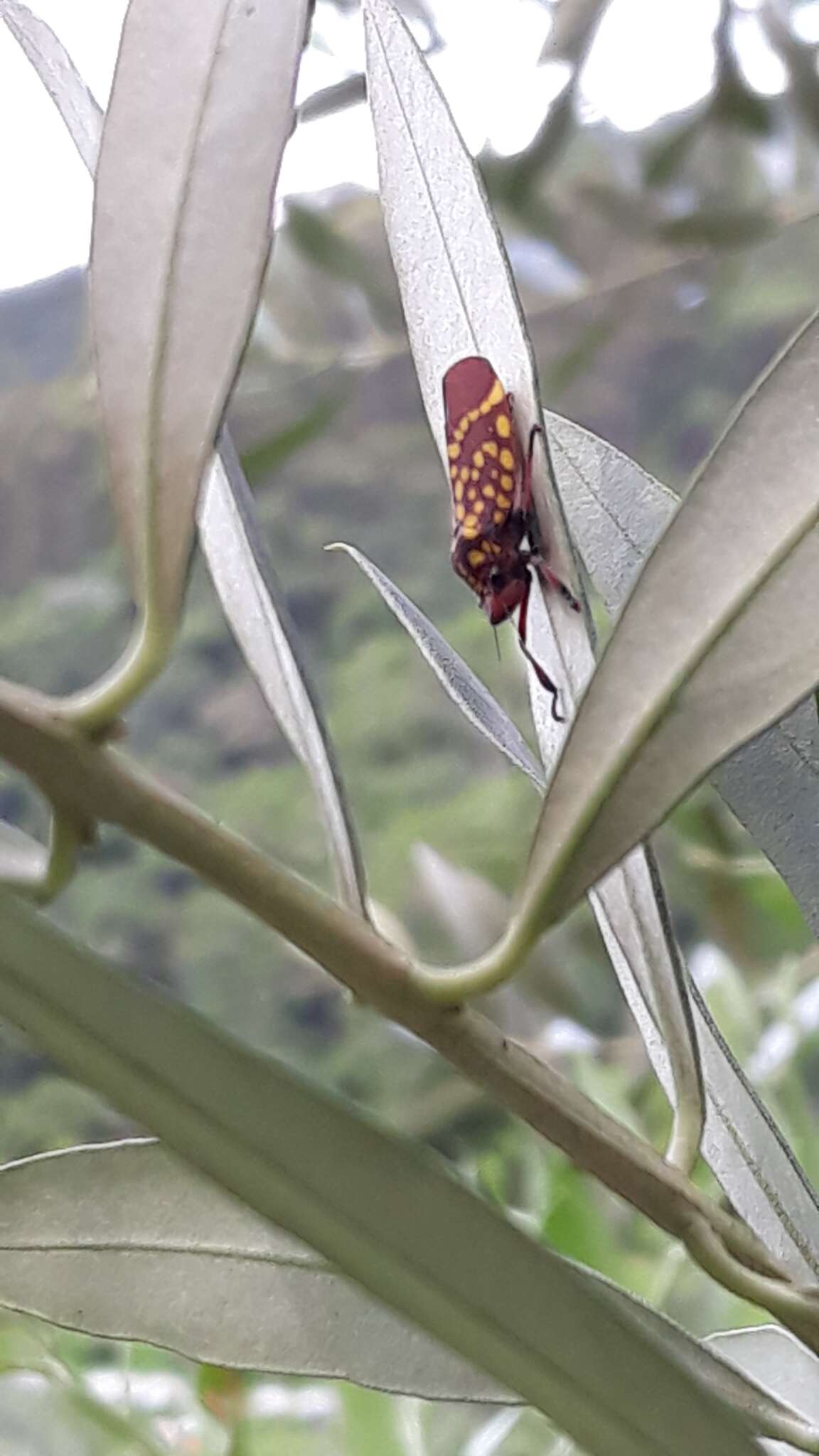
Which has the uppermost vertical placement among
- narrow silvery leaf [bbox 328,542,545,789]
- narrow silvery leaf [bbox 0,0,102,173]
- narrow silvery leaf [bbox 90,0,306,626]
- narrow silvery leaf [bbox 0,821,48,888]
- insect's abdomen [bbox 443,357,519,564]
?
narrow silvery leaf [bbox 0,0,102,173]

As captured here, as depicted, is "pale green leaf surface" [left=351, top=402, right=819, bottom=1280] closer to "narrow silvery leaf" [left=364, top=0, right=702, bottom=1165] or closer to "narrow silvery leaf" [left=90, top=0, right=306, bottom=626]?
"narrow silvery leaf" [left=364, top=0, right=702, bottom=1165]

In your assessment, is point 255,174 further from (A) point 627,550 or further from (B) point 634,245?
(B) point 634,245

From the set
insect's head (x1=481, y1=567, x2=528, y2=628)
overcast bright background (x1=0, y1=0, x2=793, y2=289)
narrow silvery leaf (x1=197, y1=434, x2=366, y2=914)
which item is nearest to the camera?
narrow silvery leaf (x1=197, y1=434, x2=366, y2=914)

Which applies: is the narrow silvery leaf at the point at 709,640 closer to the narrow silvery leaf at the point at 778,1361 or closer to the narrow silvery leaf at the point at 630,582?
the narrow silvery leaf at the point at 630,582

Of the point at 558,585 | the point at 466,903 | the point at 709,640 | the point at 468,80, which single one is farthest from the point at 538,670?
the point at 468,80

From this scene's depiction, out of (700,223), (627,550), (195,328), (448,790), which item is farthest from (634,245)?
(195,328)

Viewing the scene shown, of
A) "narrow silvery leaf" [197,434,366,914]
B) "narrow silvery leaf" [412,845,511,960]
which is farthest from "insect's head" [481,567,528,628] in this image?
"narrow silvery leaf" [412,845,511,960]
